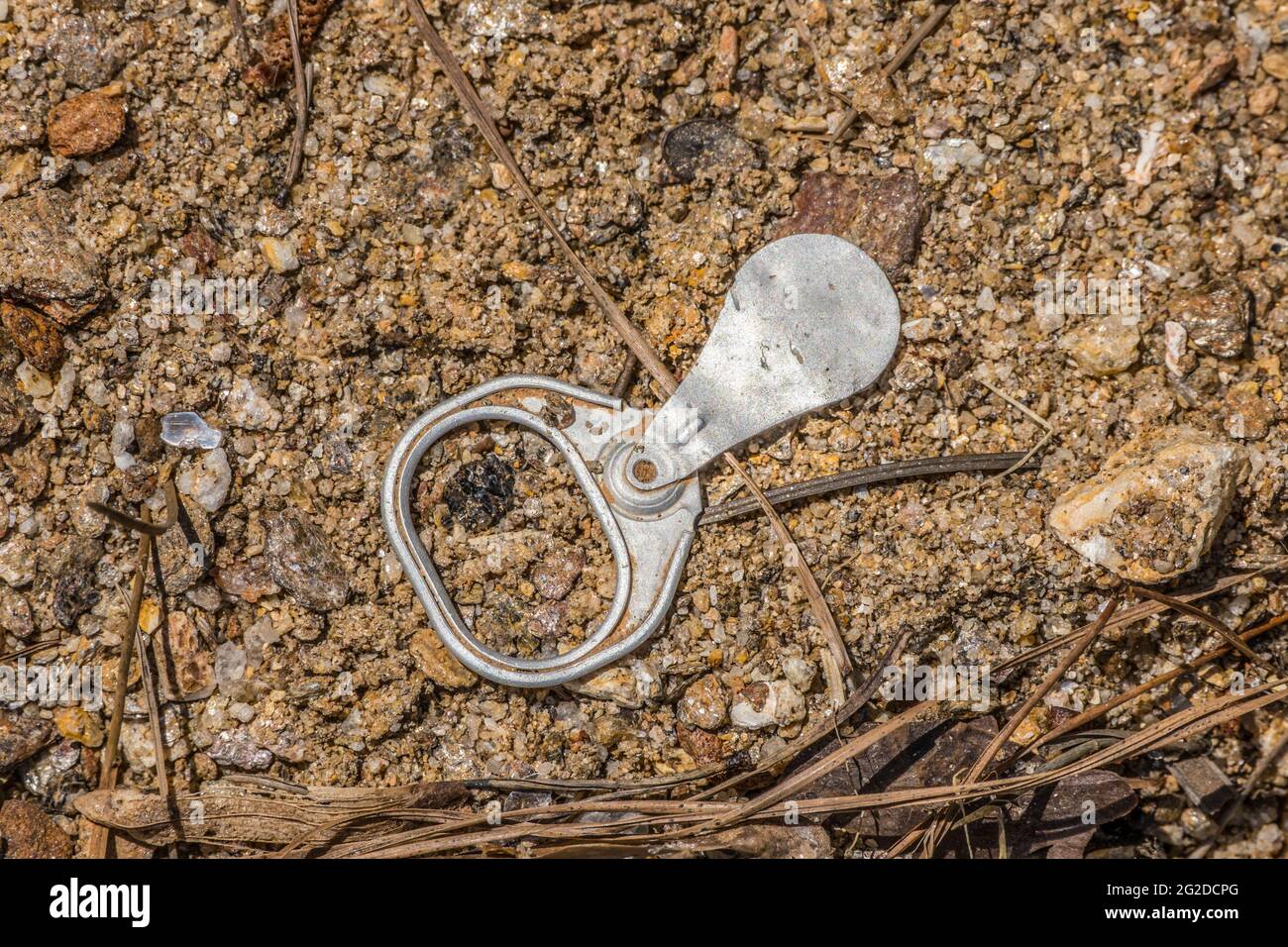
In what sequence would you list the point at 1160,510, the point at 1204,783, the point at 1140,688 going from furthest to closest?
1. the point at 1204,783
2. the point at 1140,688
3. the point at 1160,510

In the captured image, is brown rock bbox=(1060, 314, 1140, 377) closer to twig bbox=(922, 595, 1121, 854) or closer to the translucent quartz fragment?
twig bbox=(922, 595, 1121, 854)

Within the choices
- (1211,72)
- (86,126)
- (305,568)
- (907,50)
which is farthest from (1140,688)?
(86,126)

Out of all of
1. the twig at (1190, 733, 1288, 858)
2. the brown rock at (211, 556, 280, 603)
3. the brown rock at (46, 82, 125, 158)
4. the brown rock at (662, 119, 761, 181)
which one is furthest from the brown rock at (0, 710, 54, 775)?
the twig at (1190, 733, 1288, 858)

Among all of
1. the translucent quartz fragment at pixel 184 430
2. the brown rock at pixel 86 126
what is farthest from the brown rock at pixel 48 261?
the translucent quartz fragment at pixel 184 430

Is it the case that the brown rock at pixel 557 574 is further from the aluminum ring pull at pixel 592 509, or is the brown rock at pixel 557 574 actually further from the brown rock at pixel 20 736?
the brown rock at pixel 20 736

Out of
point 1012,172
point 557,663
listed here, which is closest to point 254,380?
point 557,663

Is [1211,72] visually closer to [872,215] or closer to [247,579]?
[872,215]

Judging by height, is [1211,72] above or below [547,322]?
above
